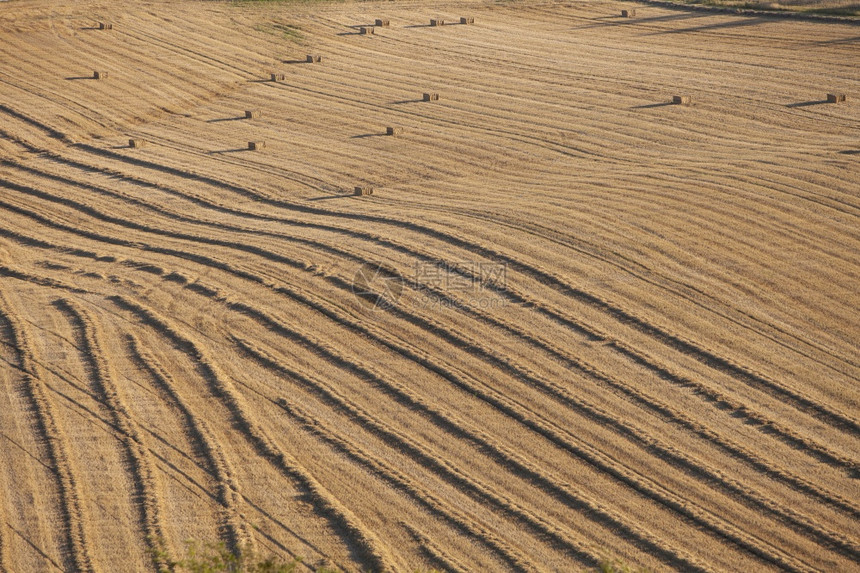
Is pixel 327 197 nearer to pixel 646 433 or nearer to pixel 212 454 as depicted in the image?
pixel 212 454

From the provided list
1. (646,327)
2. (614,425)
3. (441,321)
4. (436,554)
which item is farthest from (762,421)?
(441,321)

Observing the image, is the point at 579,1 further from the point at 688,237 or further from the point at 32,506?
the point at 32,506

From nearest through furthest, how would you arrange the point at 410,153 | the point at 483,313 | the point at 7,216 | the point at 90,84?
the point at 483,313 < the point at 7,216 < the point at 410,153 < the point at 90,84

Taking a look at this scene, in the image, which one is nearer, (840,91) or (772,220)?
(772,220)

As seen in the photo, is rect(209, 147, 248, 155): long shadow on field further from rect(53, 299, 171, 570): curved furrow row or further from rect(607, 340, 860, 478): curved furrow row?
rect(607, 340, 860, 478): curved furrow row

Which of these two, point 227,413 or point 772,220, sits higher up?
point 772,220

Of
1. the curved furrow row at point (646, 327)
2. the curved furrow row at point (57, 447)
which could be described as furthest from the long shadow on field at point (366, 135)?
the curved furrow row at point (57, 447)

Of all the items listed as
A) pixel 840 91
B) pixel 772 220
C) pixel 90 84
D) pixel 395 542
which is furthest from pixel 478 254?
pixel 90 84

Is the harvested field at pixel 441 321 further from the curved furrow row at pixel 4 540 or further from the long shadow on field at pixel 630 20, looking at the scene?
the long shadow on field at pixel 630 20
